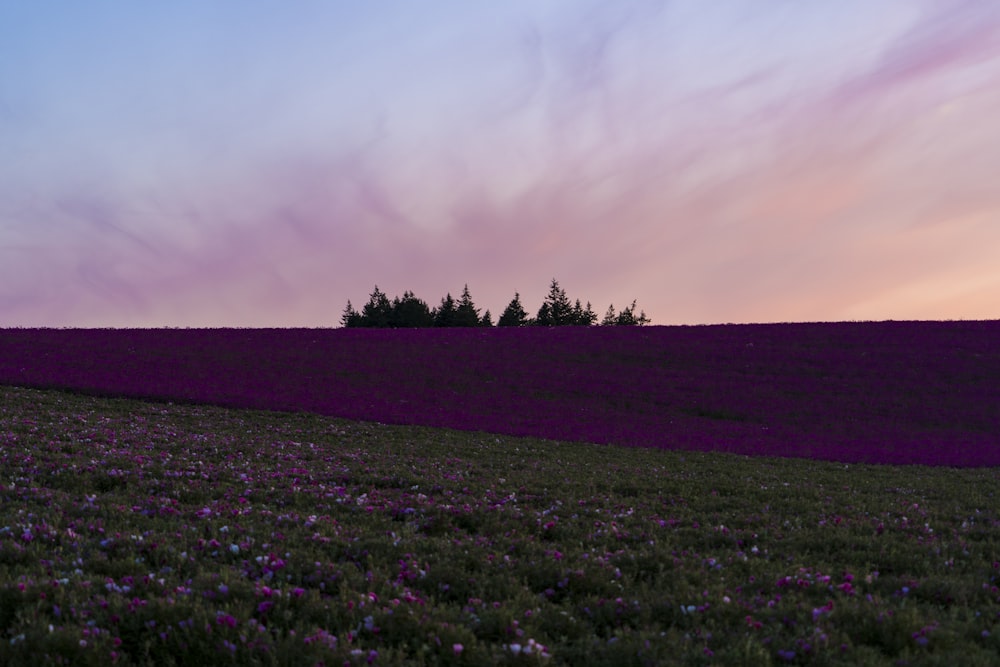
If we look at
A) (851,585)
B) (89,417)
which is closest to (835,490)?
(851,585)

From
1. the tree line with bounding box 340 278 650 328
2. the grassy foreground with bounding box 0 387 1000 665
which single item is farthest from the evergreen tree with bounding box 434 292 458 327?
the grassy foreground with bounding box 0 387 1000 665

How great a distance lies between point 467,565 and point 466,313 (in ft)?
261

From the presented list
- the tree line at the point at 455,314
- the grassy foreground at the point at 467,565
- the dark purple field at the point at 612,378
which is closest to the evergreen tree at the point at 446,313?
the tree line at the point at 455,314

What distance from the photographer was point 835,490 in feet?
50.8

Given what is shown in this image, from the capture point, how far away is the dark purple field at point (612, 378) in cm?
2559

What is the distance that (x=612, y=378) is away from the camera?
33.8 metres

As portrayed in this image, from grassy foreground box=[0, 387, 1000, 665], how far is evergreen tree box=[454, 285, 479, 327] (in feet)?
231

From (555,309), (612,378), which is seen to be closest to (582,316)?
(555,309)

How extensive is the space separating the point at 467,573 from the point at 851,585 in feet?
14.8

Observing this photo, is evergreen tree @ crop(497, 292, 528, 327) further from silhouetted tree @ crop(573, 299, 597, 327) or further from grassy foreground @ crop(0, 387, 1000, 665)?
grassy foreground @ crop(0, 387, 1000, 665)

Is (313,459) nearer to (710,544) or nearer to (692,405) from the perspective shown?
(710,544)

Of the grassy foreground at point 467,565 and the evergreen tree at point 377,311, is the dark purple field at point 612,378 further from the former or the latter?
the evergreen tree at point 377,311

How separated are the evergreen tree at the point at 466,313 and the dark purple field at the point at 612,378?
139ft

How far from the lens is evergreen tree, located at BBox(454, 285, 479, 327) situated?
3418 inches
